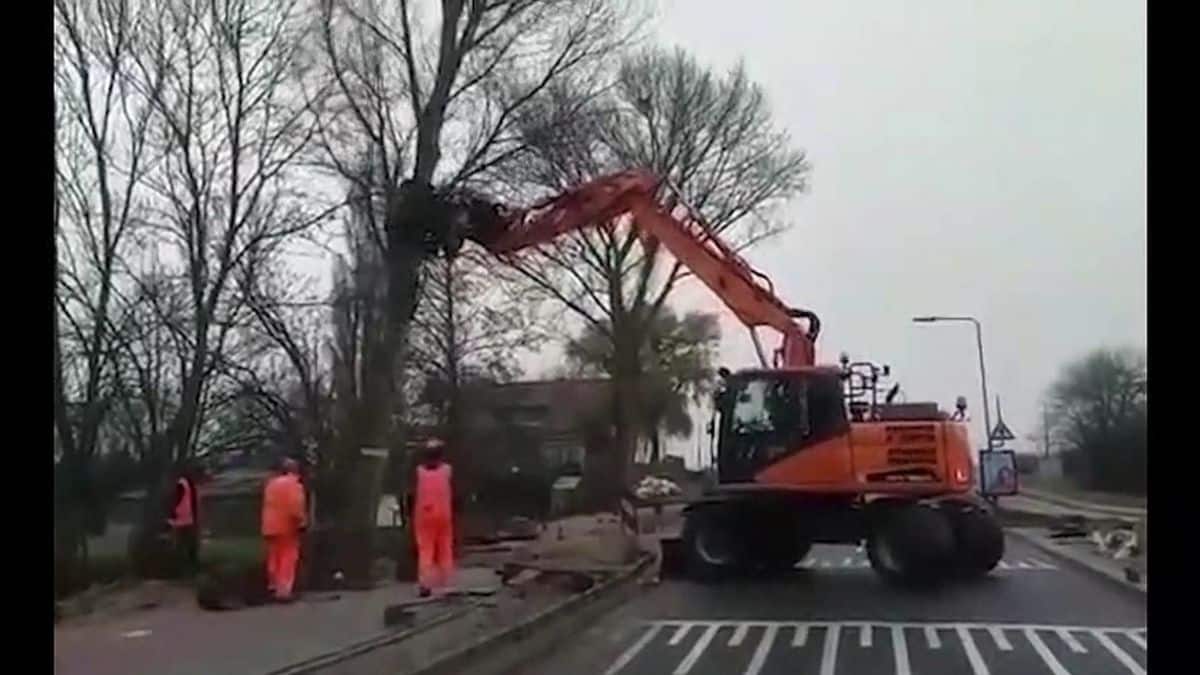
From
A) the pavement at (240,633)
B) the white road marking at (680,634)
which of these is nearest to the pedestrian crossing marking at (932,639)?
the white road marking at (680,634)

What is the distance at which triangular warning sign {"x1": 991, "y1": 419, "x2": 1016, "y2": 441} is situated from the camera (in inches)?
177

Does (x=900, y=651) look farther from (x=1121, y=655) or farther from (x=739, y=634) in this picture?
(x=1121, y=655)

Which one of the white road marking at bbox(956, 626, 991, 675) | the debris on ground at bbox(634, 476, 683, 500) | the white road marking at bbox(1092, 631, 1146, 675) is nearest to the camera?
the white road marking at bbox(1092, 631, 1146, 675)

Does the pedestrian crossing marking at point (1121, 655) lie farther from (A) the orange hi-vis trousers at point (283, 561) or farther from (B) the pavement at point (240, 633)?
(A) the orange hi-vis trousers at point (283, 561)

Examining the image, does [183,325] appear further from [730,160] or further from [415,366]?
[730,160]

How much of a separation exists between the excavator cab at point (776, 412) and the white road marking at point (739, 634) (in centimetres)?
37

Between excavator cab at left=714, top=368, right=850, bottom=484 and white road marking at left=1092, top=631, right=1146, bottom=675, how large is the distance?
29.4 inches

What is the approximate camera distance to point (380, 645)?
4668mm

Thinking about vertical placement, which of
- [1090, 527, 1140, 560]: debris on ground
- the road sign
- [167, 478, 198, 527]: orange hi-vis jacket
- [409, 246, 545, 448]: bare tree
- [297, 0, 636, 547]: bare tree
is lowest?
[1090, 527, 1140, 560]: debris on ground

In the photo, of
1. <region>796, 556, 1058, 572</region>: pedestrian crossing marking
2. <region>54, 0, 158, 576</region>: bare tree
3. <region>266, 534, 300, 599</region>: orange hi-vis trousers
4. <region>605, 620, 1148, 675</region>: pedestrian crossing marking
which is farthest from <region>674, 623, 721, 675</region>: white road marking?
<region>54, 0, 158, 576</region>: bare tree

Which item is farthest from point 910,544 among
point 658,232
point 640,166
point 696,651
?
point 640,166

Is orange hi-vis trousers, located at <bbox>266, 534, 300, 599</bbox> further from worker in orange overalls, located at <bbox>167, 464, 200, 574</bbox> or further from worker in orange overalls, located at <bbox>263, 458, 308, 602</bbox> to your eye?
worker in orange overalls, located at <bbox>167, 464, 200, 574</bbox>

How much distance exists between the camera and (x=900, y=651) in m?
4.45

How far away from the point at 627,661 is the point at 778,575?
0.41m
